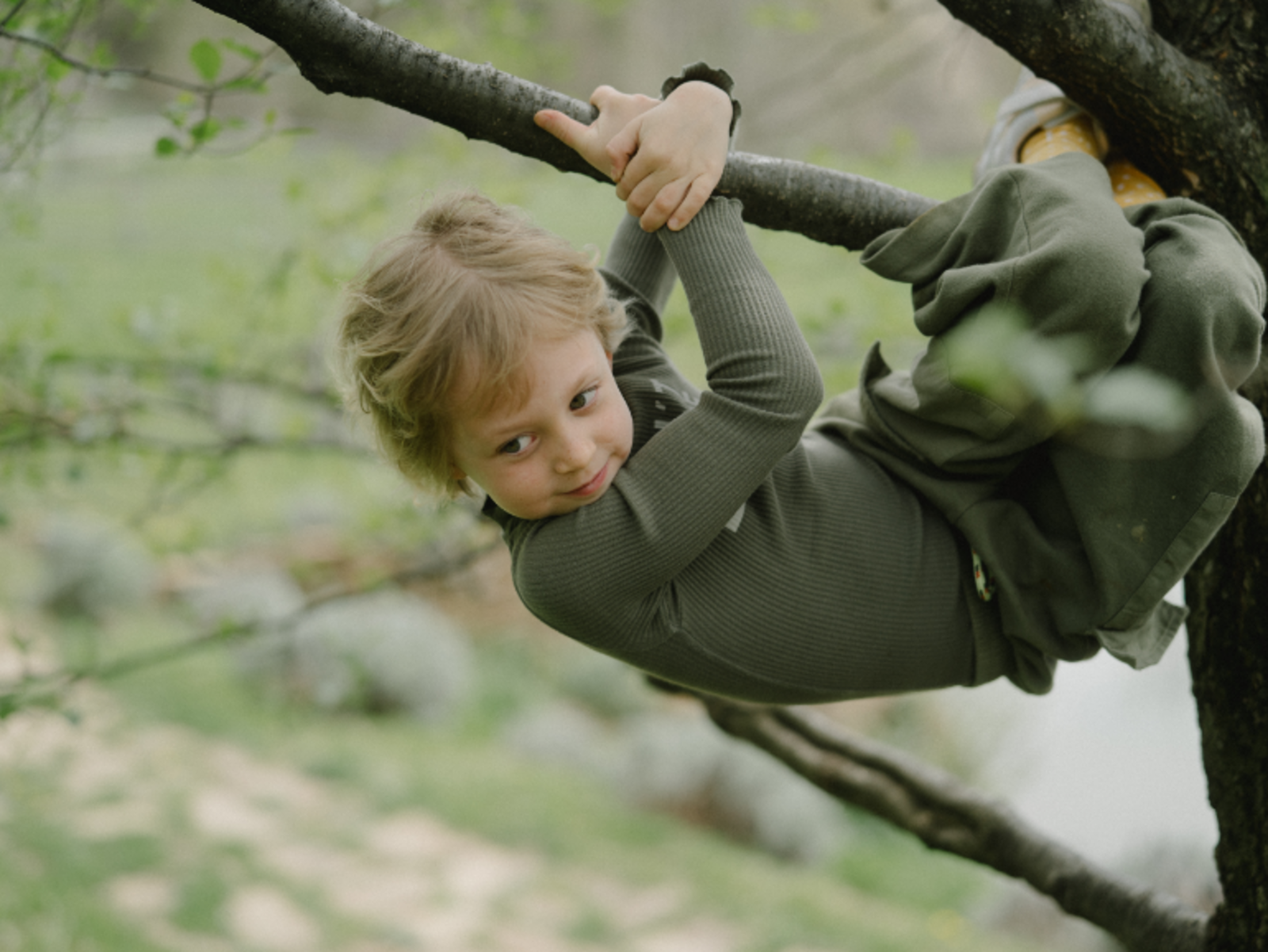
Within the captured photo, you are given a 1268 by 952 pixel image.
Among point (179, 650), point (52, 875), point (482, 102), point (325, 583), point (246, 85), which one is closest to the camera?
point (482, 102)

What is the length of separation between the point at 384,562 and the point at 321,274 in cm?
368

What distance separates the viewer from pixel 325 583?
589 centimetres

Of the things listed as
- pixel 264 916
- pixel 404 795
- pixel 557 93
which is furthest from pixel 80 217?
pixel 557 93

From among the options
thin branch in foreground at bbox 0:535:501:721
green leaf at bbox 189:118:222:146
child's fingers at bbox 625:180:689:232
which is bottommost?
thin branch in foreground at bbox 0:535:501:721

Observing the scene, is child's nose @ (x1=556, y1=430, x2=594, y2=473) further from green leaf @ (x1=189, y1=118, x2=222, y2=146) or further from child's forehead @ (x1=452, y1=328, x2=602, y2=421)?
green leaf @ (x1=189, y1=118, x2=222, y2=146)

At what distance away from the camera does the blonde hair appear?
1.14m

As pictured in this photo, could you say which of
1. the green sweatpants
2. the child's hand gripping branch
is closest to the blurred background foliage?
the child's hand gripping branch

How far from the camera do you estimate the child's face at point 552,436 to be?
1145 mm

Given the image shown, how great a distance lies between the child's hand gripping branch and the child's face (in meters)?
0.18

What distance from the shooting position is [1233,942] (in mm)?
1491

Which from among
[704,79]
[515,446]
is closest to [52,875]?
[515,446]

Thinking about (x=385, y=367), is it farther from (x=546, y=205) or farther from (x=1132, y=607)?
(x=546, y=205)

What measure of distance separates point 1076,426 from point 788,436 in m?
0.36

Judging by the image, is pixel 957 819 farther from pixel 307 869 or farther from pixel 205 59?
pixel 307 869
